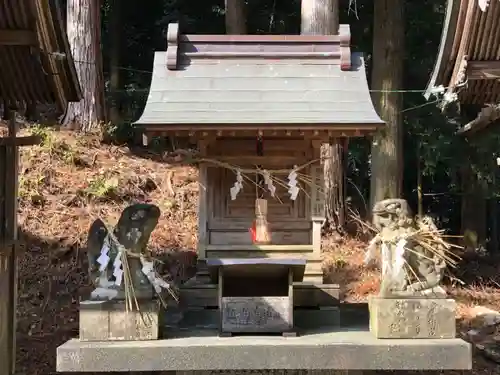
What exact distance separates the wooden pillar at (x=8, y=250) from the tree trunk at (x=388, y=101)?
6626 millimetres

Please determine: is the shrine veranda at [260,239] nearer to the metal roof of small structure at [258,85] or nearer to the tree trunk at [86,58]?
the metal roof of small structure at [258,85]

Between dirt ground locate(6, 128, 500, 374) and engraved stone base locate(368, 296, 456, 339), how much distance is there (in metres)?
3.47

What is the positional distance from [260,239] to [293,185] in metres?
0.70

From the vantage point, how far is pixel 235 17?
1336 cm

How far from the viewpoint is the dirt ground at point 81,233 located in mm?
9442

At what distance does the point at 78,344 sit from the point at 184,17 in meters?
10.5

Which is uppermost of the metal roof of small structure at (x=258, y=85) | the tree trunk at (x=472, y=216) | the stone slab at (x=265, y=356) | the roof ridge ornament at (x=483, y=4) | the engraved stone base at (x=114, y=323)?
the roof ridge ornament at (x=483, y=4)

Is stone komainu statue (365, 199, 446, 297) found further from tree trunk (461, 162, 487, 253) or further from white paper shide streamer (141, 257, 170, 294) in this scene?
tree trunk (461, 162, 487, 253)

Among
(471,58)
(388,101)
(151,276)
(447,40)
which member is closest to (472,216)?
(388,101)

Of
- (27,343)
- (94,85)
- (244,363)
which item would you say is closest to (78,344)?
(244,363)

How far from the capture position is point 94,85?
12.8 meters

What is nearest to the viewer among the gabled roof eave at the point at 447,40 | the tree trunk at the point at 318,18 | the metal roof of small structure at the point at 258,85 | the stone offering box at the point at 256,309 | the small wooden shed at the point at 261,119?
the stone offering box at the point at 256,309

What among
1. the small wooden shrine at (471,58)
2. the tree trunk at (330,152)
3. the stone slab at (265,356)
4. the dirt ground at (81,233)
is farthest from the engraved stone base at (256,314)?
the tree trunk at (330,152)

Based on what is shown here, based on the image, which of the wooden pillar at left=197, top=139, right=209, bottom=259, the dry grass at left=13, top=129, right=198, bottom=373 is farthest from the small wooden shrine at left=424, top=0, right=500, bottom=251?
the dry grass at left=13, top=129, right=198, bottom=373
